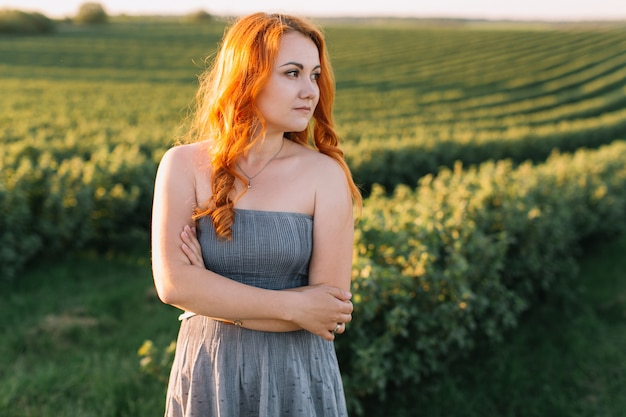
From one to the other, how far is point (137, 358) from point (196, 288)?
3109mm

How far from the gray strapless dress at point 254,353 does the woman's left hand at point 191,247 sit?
0.15 feet

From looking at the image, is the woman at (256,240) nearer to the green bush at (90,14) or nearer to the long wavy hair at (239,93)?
the long wavy hair at (239,93)

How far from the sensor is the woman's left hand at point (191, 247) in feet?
6.53

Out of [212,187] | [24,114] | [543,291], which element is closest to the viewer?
[212,187]

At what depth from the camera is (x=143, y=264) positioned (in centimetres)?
751

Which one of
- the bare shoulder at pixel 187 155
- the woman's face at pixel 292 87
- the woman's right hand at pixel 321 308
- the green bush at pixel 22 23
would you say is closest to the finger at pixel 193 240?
the bare shoulder at pixel 187 155

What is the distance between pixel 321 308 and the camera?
2.03 meters

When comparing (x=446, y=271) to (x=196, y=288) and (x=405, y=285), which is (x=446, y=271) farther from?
(x=196, y=288)

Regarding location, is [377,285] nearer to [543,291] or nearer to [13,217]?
[543,291]

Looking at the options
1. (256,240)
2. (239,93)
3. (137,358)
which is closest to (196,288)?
(256,240)

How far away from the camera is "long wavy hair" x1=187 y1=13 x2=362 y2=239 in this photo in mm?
1987

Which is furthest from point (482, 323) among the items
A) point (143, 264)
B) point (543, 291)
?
point (143, 264)

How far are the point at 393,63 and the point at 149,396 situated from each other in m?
46.1

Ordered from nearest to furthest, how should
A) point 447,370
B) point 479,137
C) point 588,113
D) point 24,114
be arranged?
point 447,370 < point 479,137 < point 24,114 < point 588,113
